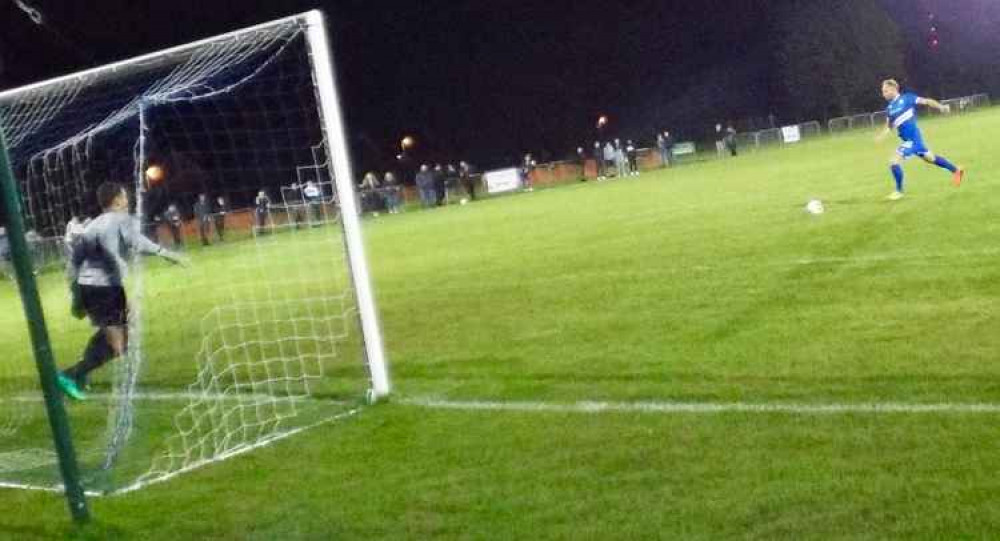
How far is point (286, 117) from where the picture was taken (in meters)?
10.4

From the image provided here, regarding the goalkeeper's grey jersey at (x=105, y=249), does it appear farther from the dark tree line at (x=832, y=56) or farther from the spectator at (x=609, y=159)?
the dark tree line at (x=832, y=56)

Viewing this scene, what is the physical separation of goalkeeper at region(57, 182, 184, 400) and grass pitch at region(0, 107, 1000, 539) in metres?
2.45

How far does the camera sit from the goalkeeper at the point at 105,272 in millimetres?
8883

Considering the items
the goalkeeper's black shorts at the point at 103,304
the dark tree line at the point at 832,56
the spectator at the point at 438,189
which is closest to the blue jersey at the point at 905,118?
the goalkeeper's black shorts at the point at 103,304

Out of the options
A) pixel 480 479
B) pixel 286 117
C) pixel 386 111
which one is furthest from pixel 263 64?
pixel 386 111

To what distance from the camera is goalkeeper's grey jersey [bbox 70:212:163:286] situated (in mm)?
8836

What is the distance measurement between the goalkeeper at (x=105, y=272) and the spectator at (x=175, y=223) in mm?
13863

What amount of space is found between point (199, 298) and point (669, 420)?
11.8 m

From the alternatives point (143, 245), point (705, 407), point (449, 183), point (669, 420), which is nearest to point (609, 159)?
point (449, 183)

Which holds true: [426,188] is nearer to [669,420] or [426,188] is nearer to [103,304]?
[103,304]

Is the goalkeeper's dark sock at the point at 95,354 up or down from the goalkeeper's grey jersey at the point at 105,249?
down

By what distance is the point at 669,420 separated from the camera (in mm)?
6273

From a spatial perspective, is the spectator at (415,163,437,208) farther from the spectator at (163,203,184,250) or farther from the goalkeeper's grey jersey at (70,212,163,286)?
the goalkeeper's grey jersey at (70,212,163,286)

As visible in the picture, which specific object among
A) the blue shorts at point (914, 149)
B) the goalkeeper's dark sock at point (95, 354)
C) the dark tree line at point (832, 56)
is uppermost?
the dark tree line at point (832, 56)
